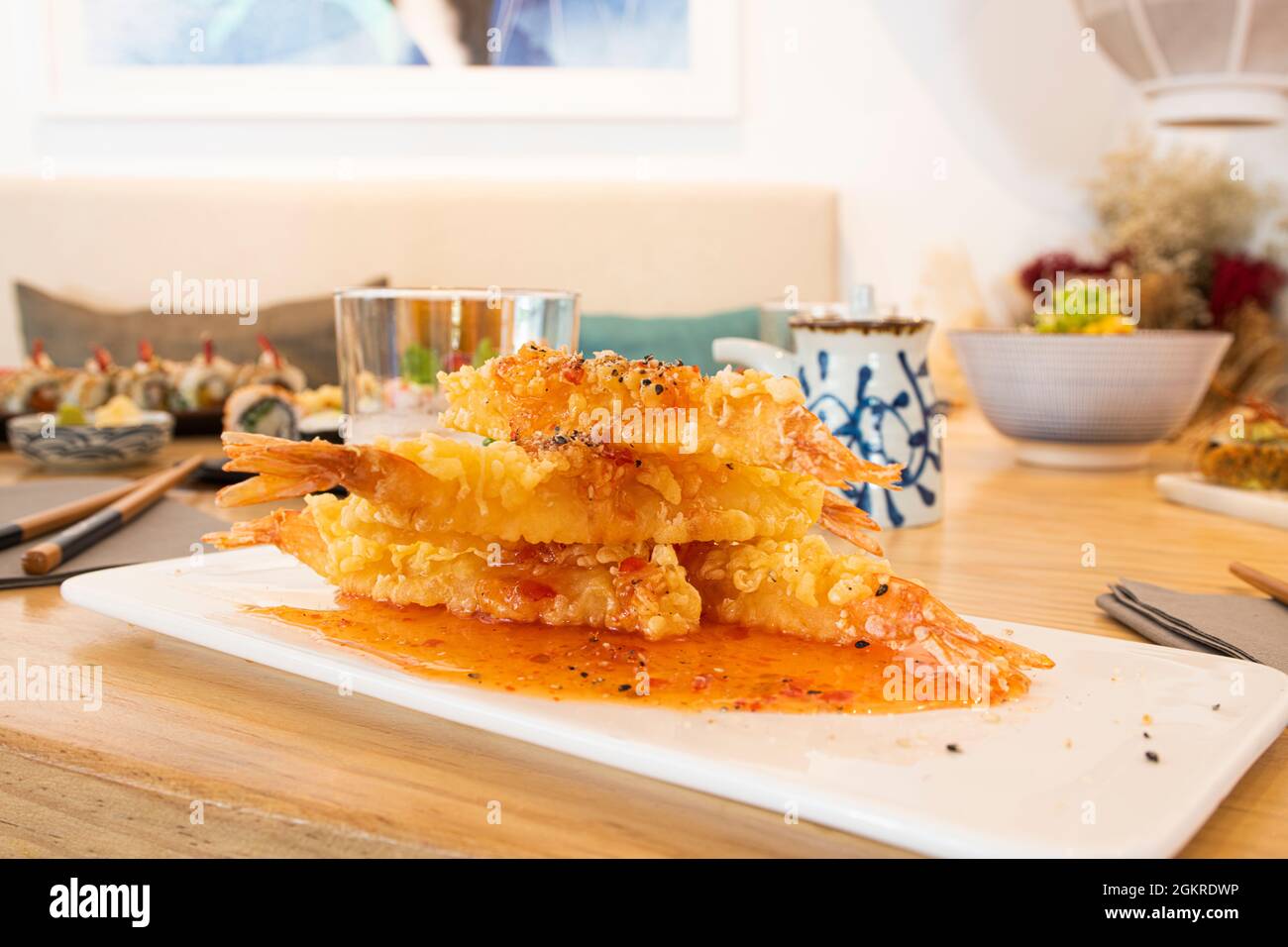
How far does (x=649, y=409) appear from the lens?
0.75m

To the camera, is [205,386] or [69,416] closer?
[69,416]

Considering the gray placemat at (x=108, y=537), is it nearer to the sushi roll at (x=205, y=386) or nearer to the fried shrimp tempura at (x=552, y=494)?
the fried shrimp tempura at (x=552, y=494)

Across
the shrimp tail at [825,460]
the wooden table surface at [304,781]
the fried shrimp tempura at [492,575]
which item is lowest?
the wooden table surface at [304,781]

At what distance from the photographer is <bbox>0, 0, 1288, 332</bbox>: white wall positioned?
3.76m

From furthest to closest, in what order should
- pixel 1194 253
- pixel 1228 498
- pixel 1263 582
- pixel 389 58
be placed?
pixel 389 58 < pixel 1194 253 < pixel 1228 498 < pixel 1263 582

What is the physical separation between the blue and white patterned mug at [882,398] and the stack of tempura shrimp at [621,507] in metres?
0.54

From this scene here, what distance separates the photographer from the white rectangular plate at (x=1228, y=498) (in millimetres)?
1384
